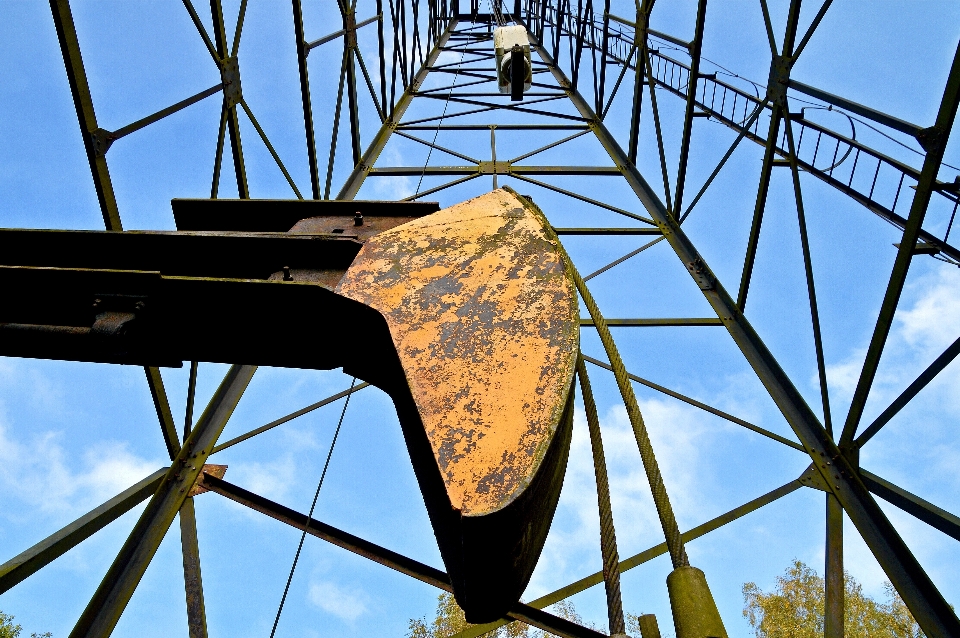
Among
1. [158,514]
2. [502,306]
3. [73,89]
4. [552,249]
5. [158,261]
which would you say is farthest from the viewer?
[158,514]

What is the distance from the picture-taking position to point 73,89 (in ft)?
12.4

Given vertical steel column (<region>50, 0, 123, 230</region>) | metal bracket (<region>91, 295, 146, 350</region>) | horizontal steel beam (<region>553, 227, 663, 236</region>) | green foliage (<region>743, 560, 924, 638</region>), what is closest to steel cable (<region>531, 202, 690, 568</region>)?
metal bracket (<region>91, 295, 146, 350</region>)

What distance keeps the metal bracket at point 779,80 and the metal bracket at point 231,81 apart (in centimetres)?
392

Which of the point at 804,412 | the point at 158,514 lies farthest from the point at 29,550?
the point at 804,412

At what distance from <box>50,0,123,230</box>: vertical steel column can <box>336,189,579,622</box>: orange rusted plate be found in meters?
2.56

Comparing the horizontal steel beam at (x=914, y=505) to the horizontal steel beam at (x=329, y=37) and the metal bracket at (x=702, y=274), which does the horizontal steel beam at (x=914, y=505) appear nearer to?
the metal bracket at (x=702, y=274)

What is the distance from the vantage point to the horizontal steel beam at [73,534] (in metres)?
3.22

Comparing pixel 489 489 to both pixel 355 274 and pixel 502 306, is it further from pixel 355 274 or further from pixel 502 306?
pixel 355 274

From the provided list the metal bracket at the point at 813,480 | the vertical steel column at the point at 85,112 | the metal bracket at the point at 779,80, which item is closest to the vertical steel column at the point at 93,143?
the vertical steel column at the point at 85,112

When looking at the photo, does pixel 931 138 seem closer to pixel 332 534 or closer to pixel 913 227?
pixel 913 227

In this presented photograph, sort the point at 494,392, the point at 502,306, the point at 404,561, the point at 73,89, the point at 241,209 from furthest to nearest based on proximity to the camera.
A: the point at 404,561 < the point at 73,89 < the point at 241,209 < the point at 502,306 < the point at 494,392

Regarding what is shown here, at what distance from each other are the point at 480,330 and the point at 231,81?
4.43 m

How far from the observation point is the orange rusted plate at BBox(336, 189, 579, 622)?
137cm

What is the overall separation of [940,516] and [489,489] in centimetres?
314
